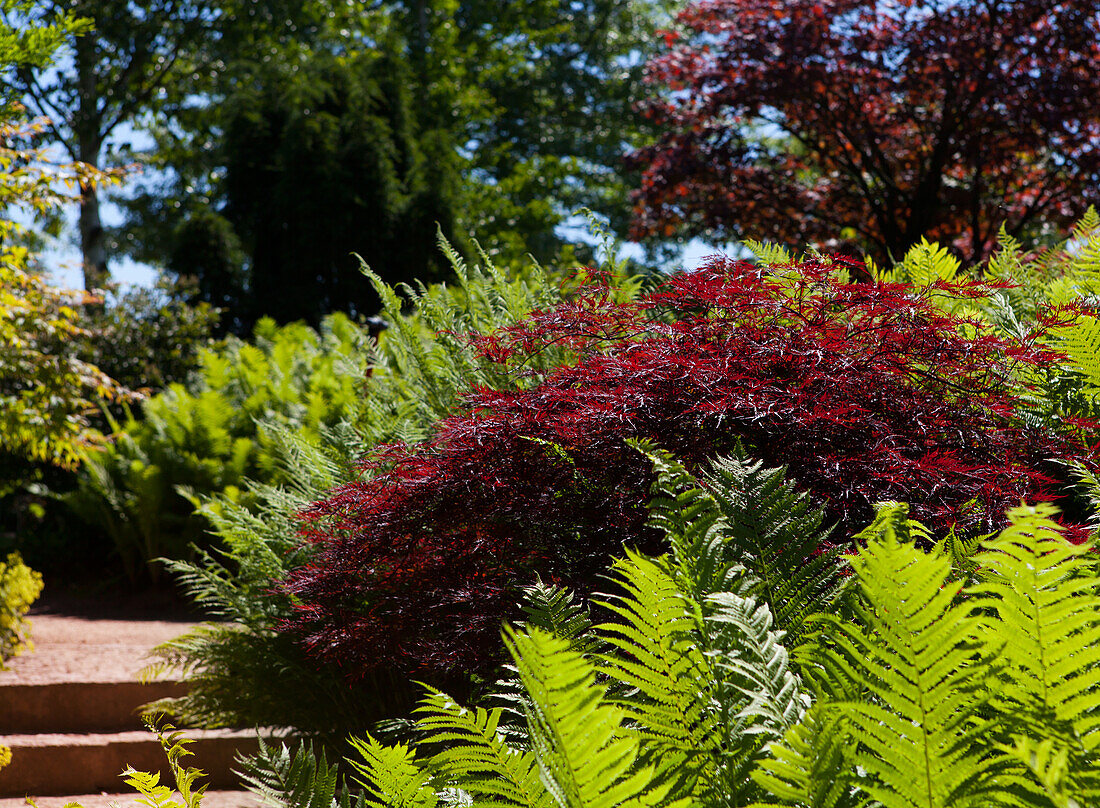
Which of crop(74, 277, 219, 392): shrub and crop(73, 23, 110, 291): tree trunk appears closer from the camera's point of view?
crop(74, 277, 219, 392): shrub

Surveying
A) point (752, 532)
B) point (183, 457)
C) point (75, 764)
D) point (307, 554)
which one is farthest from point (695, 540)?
point (183, 457)

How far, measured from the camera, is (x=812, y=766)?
1.04 metres

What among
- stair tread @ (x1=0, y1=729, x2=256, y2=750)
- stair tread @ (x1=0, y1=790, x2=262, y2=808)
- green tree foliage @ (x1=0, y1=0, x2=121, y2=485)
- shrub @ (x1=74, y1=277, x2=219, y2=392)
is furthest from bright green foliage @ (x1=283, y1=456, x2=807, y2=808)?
shrub @ (x1=74, y1=277, x2=219, y2=392)

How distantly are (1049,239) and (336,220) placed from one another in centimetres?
991

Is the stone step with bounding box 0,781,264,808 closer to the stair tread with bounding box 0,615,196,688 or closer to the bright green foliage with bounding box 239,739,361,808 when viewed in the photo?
the stair tread with bounding box 0,615,196,688

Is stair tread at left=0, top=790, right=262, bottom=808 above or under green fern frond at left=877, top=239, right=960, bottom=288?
under

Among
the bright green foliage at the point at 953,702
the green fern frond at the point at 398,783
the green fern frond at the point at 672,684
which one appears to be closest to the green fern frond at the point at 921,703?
the bright green foliage at the point at 953,702

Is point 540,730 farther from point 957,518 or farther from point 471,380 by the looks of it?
point 471,380

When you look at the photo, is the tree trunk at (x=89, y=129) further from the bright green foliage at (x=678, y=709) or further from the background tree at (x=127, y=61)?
the bright green foliage at (x=678, y=709)

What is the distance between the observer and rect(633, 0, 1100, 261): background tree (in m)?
8.63

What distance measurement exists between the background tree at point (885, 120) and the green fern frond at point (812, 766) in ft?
28.5

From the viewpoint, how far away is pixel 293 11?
68.1 feet

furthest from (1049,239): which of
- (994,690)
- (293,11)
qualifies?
(293,11)

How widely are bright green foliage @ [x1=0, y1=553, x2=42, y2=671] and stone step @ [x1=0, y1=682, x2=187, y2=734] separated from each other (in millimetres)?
594
